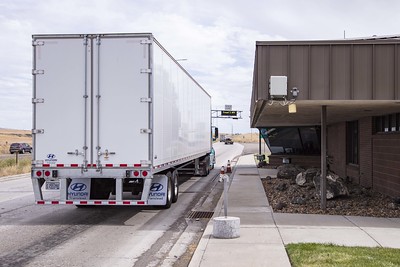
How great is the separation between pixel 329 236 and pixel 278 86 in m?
3.40

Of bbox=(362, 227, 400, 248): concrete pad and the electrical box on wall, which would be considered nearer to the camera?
bbox=(362, 227, 400, 248): concrete pad

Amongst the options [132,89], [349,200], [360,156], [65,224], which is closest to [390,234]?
[349,200]

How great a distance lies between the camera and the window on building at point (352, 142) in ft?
59.5

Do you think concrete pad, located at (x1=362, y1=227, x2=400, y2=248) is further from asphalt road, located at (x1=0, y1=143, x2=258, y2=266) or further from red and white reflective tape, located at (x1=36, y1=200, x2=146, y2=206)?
red and white reflective tape, located at (x1=36, y1=200, x2=146, y2=206)

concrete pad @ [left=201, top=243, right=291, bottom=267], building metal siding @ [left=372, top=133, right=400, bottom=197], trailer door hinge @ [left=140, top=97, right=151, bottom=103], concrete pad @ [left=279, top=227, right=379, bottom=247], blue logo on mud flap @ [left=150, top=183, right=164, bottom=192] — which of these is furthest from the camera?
building metal siding @ [left=372, top=133, right=400, bottom=197]

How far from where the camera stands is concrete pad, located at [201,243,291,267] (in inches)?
268

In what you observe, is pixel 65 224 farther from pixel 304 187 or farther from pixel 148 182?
pixel 304 187

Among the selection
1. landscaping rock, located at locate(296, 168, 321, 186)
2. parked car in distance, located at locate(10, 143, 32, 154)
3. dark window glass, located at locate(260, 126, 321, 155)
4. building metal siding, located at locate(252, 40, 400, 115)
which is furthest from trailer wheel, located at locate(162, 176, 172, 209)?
parked car in distance, located at locate(10, 143, 32, 154)

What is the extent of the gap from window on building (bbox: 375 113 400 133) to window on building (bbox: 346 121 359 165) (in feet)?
9.32

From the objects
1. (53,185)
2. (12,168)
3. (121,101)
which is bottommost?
(12,168)

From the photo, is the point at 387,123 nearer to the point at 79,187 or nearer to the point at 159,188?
the point at 159,188

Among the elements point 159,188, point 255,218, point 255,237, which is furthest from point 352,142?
point 255,237

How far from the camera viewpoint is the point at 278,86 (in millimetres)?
10250

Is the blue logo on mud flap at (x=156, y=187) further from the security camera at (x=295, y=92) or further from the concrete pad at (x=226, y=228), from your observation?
the security camera at (x=295, y=92)
